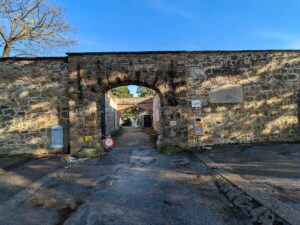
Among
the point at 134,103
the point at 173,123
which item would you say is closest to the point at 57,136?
the point at 173,123

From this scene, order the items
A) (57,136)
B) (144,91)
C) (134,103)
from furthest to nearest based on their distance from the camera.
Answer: (144,91), (134,103), (57,136)

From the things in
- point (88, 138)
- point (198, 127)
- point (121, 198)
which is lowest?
point (121, 198)

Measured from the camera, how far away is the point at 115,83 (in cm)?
801

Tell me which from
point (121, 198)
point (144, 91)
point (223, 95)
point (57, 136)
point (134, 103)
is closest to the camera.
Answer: point (121, 198)

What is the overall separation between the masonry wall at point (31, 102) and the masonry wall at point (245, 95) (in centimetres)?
482

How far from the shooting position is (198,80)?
8219 millimetres

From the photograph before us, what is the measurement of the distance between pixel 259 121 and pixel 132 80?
5.08 metres

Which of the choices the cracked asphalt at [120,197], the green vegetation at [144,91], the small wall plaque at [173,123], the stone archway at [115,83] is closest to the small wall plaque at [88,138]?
the stone archway at [115,83]

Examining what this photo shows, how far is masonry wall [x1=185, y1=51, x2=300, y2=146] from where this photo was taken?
8.22 meters

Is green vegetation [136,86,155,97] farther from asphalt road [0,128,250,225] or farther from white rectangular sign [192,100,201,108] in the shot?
asphalt road [0,128,250,225]

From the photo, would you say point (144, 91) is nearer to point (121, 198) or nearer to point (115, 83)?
point (115, 83)

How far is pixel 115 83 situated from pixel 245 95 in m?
4.96

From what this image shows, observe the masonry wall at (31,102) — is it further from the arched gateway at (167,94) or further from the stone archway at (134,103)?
the stone archway at (134,103)

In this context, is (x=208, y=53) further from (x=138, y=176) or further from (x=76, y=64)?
(x=138, y=176)
